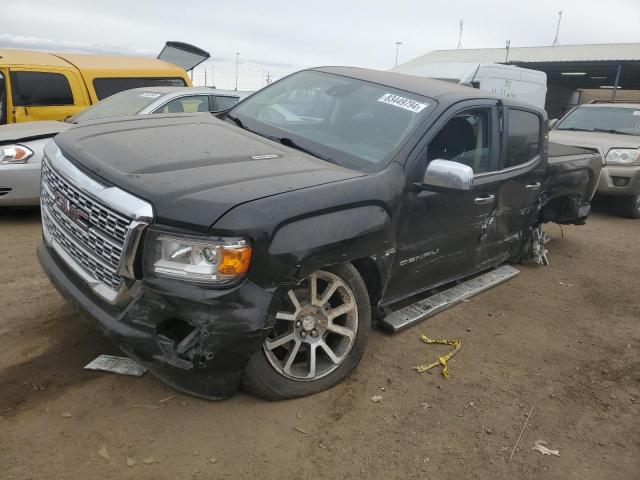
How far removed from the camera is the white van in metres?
10.8

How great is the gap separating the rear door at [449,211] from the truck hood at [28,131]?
4443mm

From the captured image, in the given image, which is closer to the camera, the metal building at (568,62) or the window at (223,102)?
the window at (223,102)

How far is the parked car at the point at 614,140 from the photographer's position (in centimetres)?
832

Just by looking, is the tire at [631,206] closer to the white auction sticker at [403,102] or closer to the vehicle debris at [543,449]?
the white auction sticker at [403,102]

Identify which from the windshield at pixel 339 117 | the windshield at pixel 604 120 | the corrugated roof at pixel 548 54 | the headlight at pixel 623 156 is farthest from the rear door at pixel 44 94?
the corrugated roof at pixel 548 54

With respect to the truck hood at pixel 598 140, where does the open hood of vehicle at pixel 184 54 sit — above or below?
above

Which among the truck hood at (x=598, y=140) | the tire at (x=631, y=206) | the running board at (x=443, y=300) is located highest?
the truck hood at (x=598, y=140)

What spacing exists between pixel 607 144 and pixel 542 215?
159 inches

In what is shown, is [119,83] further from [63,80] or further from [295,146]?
[295,146]

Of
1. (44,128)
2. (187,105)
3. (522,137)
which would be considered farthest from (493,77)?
(44,128)

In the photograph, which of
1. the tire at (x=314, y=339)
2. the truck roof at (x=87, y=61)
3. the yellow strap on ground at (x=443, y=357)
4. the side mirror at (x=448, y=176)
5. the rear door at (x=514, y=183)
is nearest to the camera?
the tire at (x=314, y=339)

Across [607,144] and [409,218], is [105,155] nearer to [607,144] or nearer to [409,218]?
[409,218]

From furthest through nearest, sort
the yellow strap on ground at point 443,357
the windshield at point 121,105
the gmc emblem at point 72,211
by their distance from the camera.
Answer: the windshield at point 121,105, the yellow strap on ground at point 443,357, the gmc emblem at point 72,211

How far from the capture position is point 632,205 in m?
8.59
